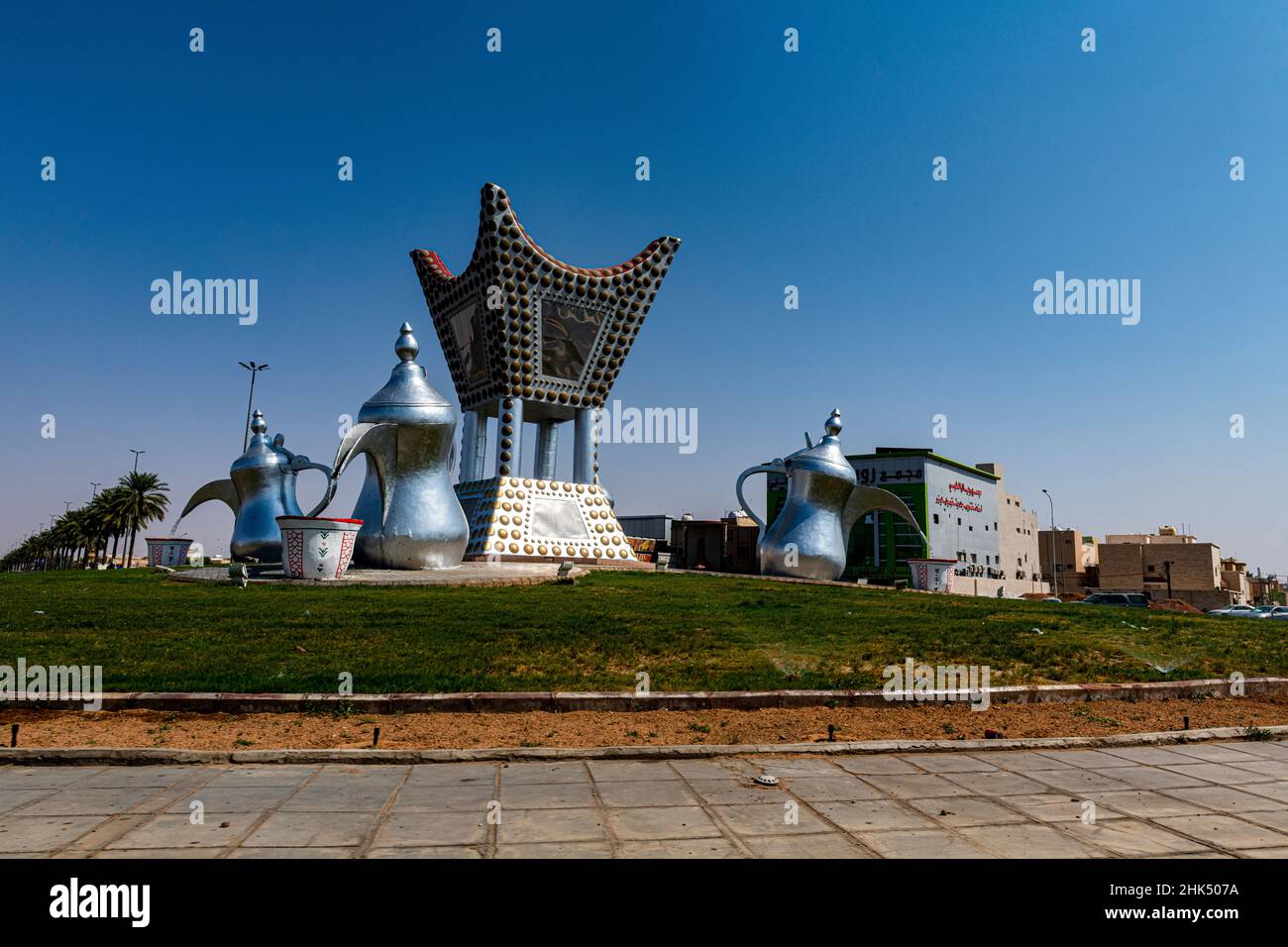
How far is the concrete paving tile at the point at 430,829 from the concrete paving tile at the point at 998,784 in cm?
355

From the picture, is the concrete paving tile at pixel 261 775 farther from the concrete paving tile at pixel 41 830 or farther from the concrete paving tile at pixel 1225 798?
the concrete paving tile at pixel 1225 798

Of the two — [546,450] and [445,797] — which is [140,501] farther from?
[445,797]

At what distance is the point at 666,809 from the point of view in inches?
228

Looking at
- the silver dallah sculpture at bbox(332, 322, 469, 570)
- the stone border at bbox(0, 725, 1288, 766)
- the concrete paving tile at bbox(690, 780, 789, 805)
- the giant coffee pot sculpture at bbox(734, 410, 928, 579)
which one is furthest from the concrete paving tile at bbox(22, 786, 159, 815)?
the giant coffee pot sculpture at bbox(734, 410, 928, 579)

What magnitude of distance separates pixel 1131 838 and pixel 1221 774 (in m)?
2.68

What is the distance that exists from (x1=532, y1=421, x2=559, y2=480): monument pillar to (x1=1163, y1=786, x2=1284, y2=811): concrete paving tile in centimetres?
3833

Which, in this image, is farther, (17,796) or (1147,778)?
(1147,778)

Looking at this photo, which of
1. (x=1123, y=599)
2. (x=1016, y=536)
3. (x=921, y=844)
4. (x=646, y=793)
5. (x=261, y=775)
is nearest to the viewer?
(x=921, y=844)

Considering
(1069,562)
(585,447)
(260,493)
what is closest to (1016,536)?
(1069,562)

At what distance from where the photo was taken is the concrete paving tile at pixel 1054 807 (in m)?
5.67

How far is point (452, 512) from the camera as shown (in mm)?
27469
